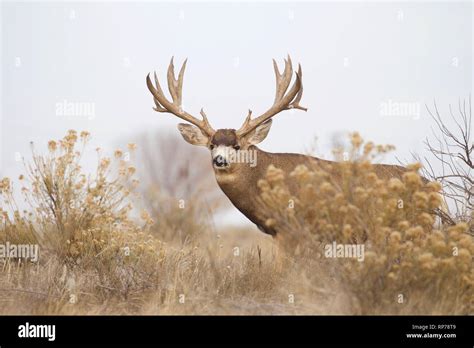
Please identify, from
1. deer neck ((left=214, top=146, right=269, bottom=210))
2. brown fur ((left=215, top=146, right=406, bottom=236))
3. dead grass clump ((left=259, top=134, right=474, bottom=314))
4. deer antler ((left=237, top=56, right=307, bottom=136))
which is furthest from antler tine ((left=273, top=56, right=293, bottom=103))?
dead grass clump ((left=259, top=134, right=474, bottom=314))

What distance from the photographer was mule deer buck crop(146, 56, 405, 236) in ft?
33.3

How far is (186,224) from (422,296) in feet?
35.7

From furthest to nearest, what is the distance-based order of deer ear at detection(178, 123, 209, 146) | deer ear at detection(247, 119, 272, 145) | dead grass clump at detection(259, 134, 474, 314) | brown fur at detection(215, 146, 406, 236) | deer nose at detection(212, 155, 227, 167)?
1. deer ear at detection(178, 123, 209, 146)
2. deer ear at detection(247, 119, 272, 145)
3. brown fur at detection(215, 146, 406, 236)
4. deer nose at detection(212, 155, 227, 167)
5. dead grass clump at detection(259, 134, 474, 314)

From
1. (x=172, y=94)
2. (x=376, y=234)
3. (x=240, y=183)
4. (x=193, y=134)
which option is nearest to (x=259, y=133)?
(x=240, y=183)

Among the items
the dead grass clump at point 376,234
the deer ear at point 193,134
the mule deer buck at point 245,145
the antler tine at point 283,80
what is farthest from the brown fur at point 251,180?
the dead grass clump at point 376,234

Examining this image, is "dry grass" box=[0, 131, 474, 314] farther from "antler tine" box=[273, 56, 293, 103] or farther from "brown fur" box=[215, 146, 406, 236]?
"antler tine" box=[273, 56, 293, 103]

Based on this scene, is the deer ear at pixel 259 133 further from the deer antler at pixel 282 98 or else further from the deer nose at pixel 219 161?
the deer nose at pixel 219 161

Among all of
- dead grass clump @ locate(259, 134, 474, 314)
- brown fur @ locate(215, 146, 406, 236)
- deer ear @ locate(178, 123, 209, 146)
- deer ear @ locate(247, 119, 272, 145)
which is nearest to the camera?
dead grass clump @ locate(259, 134, 474, 314)

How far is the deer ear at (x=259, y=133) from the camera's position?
10.5 meters

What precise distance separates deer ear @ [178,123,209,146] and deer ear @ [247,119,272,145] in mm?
673

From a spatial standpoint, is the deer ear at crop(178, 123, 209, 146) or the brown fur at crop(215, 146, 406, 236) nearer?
the brown fur at crop(215, 146, 406, 236)

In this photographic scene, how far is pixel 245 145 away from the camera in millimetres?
10539

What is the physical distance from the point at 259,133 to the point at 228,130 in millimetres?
575

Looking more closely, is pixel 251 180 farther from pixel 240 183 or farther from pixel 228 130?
pixel 228 130
